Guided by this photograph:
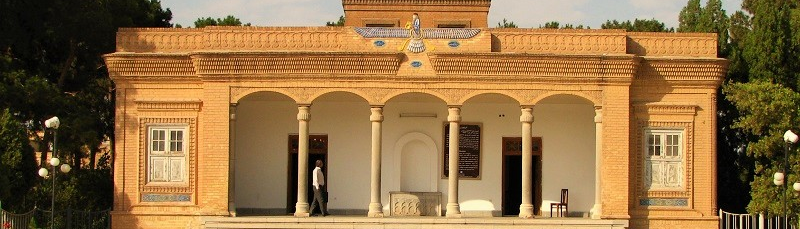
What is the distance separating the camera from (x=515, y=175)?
85.0ft

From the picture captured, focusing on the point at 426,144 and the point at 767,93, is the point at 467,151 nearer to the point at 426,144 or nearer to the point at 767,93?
the point at 426,144

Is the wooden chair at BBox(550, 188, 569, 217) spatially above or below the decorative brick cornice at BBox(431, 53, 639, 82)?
below

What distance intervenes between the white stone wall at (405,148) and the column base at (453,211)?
213 centimetres

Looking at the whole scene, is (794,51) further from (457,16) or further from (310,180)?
(310,180)

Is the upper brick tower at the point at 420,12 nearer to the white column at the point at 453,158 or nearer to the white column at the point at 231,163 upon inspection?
the white column at the point at 453,158

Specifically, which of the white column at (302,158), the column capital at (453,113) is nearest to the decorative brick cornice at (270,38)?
the white column at (302,158)

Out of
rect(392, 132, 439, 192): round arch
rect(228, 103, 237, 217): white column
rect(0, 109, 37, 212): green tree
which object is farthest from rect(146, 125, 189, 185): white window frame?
rect(392, 132, 439, 192): round arch

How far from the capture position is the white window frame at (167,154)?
2383 centimetres

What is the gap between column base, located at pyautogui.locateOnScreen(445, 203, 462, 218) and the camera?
76.2 feet

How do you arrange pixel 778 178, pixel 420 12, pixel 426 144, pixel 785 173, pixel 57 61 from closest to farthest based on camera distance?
pixel 778 178 → pixel 785 173 → pixel 426 144 → pixel 420 12 → pixel 57 61

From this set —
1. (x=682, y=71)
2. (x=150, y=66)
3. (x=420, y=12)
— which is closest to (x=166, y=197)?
(x=150, y=66)

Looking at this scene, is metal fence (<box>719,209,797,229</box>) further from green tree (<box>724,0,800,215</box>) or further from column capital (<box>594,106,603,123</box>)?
column capital (<box>594,106,603,123</box>)

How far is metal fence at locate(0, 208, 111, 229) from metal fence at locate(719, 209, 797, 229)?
40.4ft

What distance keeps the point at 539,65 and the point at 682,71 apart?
2912mm
